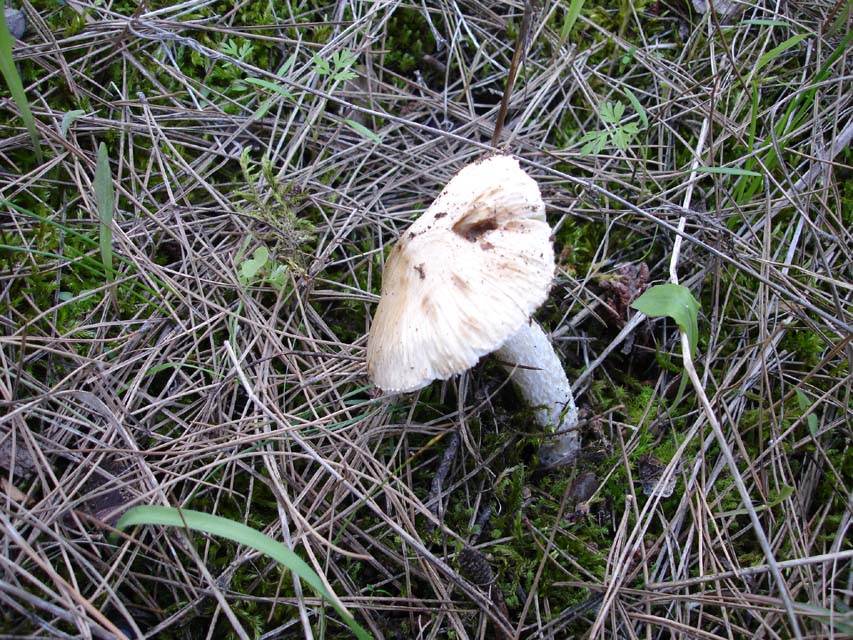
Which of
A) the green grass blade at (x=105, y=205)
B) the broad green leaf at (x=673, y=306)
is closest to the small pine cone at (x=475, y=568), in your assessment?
the broad green leaf at (x=673, y=306)

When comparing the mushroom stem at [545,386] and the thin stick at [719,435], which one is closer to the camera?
the thin stick at [719,435]

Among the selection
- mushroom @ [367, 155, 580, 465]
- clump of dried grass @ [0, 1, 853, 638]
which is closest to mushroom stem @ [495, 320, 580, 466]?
mushroom @ [367, 155, 580, 465]

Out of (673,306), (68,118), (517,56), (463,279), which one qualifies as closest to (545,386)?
(673,306)

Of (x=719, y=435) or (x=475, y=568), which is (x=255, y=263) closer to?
(x=475, y=568)

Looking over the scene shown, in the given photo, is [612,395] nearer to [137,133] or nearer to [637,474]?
[637,474]

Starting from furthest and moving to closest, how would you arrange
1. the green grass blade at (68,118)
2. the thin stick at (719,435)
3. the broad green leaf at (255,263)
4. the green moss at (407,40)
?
the green moss at (407,40) < the green grass blade at (68,118) < the broad green leaf at (255,263) < the thin stick at (719,435)

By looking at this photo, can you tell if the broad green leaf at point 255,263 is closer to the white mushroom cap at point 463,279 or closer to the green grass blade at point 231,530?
the white mushroom cap at point 463,279

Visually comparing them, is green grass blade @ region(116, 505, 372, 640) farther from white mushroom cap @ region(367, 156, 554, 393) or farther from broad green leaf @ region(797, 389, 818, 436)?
broad green leaf @ region(797, 389, 818, 436)
